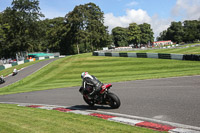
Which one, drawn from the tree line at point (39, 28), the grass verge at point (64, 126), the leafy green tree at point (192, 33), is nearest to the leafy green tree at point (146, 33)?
the leafy green tree at point (192, 33)

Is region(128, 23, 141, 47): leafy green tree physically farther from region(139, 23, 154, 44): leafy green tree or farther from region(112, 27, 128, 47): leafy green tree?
region(112, 27, 128, 47): leafy green tree

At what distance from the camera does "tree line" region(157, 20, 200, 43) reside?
12782 centimetres

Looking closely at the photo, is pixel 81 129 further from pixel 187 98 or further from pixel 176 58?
pixel 176 58

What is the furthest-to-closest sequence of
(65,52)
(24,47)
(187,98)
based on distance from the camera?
(65,52)
(24,47)
(187,98)

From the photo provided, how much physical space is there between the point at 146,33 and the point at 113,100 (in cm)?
13064

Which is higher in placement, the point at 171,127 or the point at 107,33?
the point at 107,33

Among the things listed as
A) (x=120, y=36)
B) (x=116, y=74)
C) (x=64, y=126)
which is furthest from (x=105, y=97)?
(x=120, y=36)

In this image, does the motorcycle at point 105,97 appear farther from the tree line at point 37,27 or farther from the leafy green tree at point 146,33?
the leafy green tree at point 146,33

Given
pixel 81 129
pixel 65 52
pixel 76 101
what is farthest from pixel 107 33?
pixel 81 129

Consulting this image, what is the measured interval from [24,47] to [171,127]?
219 ft

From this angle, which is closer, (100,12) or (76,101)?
(76,101)

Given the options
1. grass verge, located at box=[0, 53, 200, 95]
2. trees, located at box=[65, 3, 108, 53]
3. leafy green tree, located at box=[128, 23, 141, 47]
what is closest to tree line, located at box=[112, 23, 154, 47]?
leafy green tree, located at box=[128, 23, 141, 47]

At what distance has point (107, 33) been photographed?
8006 cm

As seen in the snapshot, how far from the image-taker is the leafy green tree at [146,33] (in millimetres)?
129462
